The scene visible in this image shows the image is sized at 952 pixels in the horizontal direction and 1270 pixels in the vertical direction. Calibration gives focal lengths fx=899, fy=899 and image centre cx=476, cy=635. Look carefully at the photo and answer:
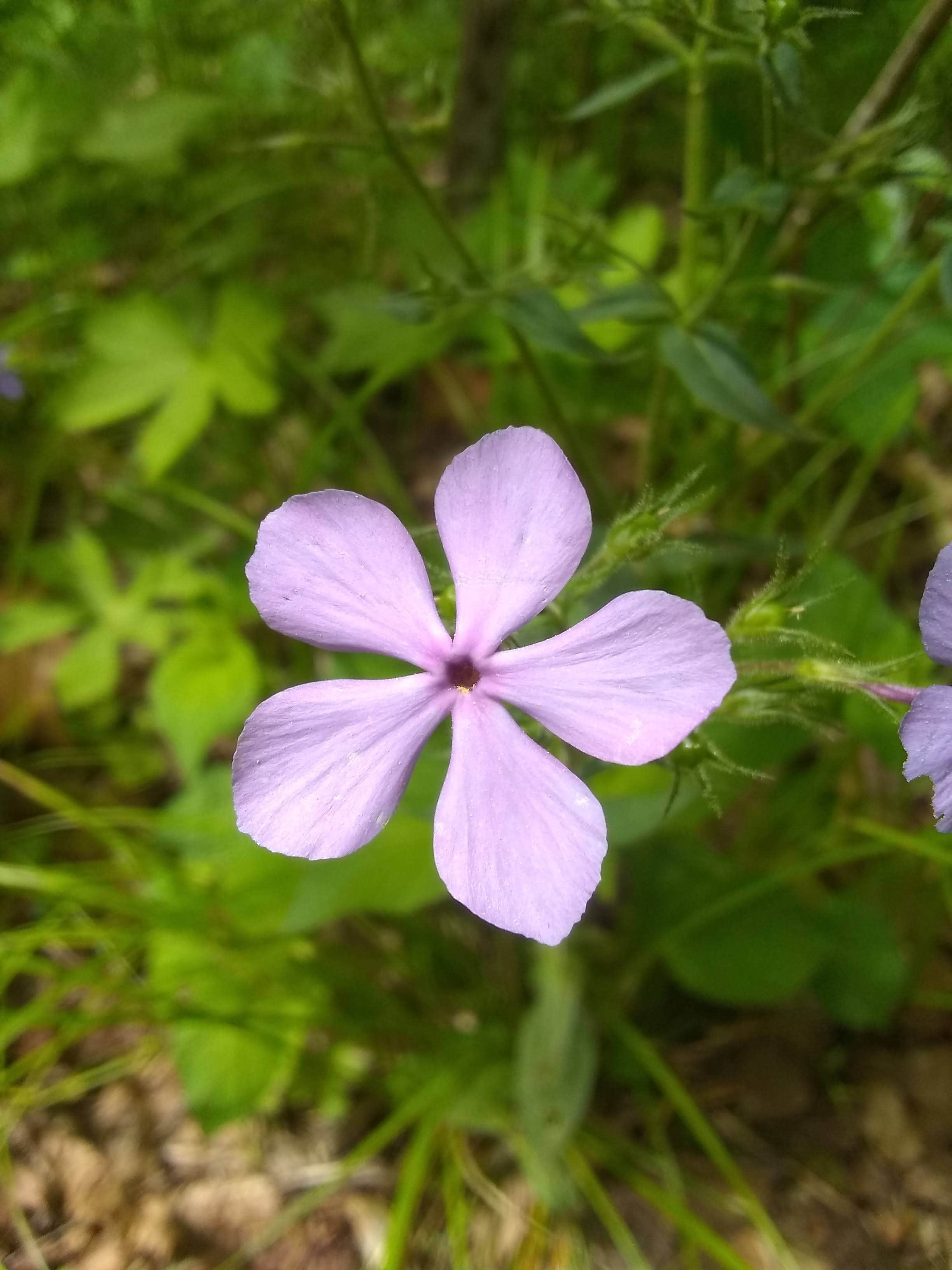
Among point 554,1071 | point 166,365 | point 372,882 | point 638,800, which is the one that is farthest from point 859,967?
point 166,365

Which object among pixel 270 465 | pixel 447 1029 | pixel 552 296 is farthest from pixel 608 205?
pixel 447 1029

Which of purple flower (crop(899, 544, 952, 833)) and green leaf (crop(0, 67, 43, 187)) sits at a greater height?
green leaf (crop(0, 67, 43, 187))

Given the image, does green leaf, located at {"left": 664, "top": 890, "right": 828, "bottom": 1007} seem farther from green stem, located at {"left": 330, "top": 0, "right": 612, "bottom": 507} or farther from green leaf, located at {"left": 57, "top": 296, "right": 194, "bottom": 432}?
green leaf, located at {"left": 57, "top": 296, "right": 194, "bottom": 432}

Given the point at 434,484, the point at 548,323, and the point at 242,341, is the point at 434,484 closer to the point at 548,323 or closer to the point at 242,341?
the point at 242,341

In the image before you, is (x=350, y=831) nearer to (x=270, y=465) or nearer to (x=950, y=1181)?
(x=950, y=1181)

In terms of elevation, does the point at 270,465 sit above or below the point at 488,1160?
above

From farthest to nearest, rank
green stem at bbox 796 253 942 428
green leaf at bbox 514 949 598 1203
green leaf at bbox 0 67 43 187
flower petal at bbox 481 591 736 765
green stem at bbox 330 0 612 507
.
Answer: green leaf at bbox 0 67 43 187 < green leaf at bbox 514 949 598 1203 < green stem at bbox 796 253 942 428 < green stem at bbox 330 0 612 507 < flower petal at bbox 481 591 736 765

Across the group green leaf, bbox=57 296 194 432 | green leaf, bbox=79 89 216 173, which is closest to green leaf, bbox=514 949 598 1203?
green leaf, bbox=57 296 194 432
